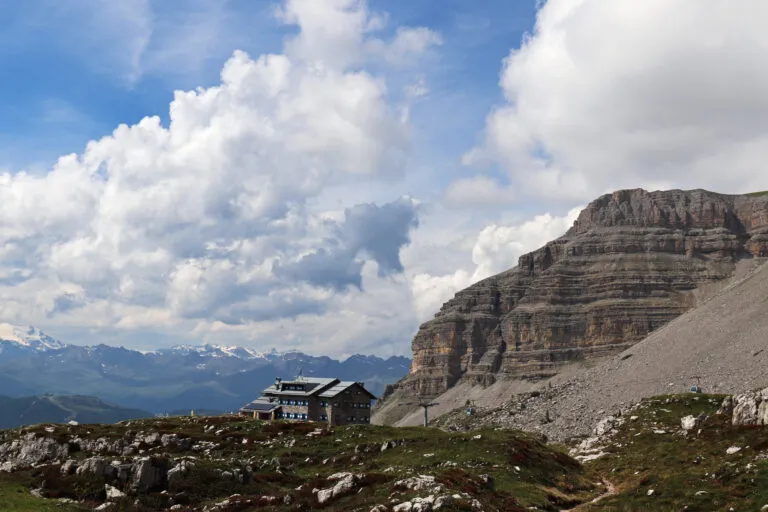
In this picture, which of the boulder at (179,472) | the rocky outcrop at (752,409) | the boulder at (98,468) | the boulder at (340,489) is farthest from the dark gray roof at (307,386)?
the boulder at (340,489)

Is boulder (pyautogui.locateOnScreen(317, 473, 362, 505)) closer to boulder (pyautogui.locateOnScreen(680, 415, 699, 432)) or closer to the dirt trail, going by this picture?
the dirt trail

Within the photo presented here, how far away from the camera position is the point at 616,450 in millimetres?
82750

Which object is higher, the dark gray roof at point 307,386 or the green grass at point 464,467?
the dark gray roof at point 307,386

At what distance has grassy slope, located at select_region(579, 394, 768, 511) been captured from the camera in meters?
44.4

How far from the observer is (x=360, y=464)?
218ft

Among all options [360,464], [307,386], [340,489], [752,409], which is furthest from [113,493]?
[307,386]

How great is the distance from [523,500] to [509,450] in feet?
60.2

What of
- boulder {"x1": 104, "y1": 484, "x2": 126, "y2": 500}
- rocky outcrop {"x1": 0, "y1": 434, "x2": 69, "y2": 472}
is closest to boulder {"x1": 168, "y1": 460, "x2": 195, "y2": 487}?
boulder {"x1": 104, "y1": 484, "x2": 126, "y2": 500}

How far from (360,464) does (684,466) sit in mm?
31152

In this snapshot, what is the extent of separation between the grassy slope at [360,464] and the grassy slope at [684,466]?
501cm

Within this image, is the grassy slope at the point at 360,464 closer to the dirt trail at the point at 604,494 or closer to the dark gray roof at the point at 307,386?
the dirt trail at the point at 604,494

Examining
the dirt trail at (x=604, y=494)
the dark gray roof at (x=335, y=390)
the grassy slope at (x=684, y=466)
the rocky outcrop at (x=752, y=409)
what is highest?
the dark gray roof at (x=335, y=390)

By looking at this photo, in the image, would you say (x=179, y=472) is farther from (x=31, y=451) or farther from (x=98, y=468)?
(x=31, y=451)

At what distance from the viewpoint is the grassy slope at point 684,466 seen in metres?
44.4
